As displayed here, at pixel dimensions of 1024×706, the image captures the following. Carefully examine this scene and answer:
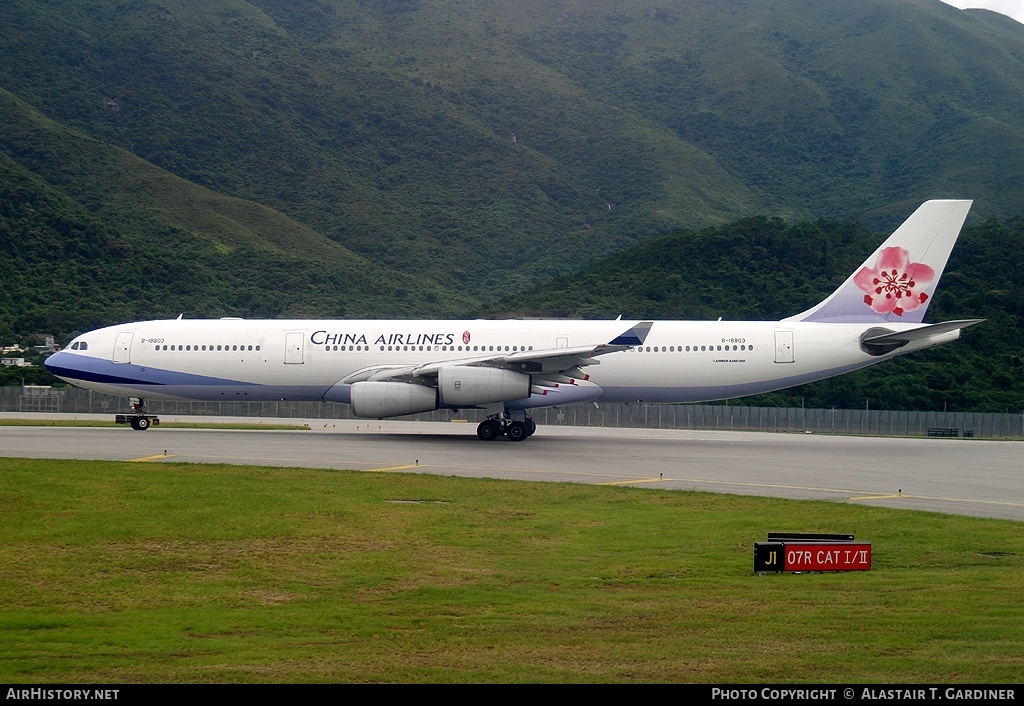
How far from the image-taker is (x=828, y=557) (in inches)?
550

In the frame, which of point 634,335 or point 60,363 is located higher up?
point 634,335

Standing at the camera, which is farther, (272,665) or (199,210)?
(199,210)

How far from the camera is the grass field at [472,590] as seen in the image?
30.4ft

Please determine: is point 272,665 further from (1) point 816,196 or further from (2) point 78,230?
(1) point 816,196

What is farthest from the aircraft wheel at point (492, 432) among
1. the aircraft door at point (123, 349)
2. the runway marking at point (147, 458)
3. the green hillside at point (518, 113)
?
the green hillside at point (518, 113)

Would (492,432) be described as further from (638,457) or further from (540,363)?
(638,457)

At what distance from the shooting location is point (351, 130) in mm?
149625

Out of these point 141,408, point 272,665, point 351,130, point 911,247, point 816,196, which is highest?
point 351,130

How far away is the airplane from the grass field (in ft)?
50.5

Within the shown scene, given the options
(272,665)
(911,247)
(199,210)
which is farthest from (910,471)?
(199,210)

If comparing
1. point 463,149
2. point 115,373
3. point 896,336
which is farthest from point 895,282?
point 463,149

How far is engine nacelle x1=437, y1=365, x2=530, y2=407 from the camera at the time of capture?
33.9 m

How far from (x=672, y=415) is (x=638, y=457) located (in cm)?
2145

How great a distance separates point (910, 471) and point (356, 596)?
770 inches
